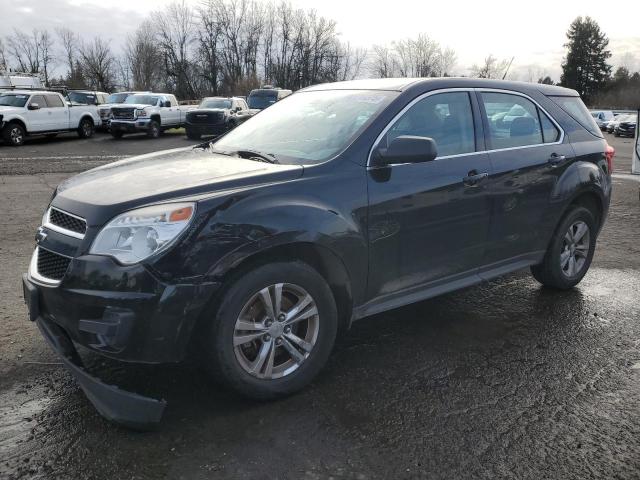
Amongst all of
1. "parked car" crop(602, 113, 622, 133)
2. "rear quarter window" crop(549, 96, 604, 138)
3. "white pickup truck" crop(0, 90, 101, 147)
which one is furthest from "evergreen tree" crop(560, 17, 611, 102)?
"rear quarter window" crop(549, 96, 604, 138)

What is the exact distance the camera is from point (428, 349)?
12.6 feet

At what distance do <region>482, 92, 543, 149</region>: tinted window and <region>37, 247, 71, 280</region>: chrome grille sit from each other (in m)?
3.01

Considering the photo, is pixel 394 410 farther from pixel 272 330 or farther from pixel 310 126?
pixel 310 126

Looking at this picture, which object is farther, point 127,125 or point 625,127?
point 625,127

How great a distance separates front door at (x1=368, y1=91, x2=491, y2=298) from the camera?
3.43 meters

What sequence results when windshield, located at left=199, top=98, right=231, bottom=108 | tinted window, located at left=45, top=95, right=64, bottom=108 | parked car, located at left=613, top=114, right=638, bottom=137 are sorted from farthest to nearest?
parked car, located at left=613, top=114, right=638, bottom=137
windshield, located at left=199, top=98, right=231, bottom=108
tinted window, located at left=45, top=95, right=64, bottom=108

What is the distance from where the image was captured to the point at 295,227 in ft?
9.79

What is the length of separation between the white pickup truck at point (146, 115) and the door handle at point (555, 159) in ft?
69.6

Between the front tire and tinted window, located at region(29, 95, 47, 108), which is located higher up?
tinted window, located at region(29, 95, 47, 108)

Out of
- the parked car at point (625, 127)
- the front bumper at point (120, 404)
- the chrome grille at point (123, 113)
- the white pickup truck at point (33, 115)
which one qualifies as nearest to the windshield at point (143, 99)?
the chrome grille at point (123, 113)

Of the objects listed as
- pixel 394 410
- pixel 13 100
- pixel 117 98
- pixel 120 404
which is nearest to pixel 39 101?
pixel 13 100

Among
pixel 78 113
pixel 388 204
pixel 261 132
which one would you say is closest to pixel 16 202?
pixel 261 132

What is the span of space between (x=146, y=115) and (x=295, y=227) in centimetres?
2236

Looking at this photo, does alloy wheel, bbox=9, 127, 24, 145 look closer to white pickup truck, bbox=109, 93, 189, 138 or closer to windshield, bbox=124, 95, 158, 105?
white pickup truck, bbox=109, 93, 189, 138
